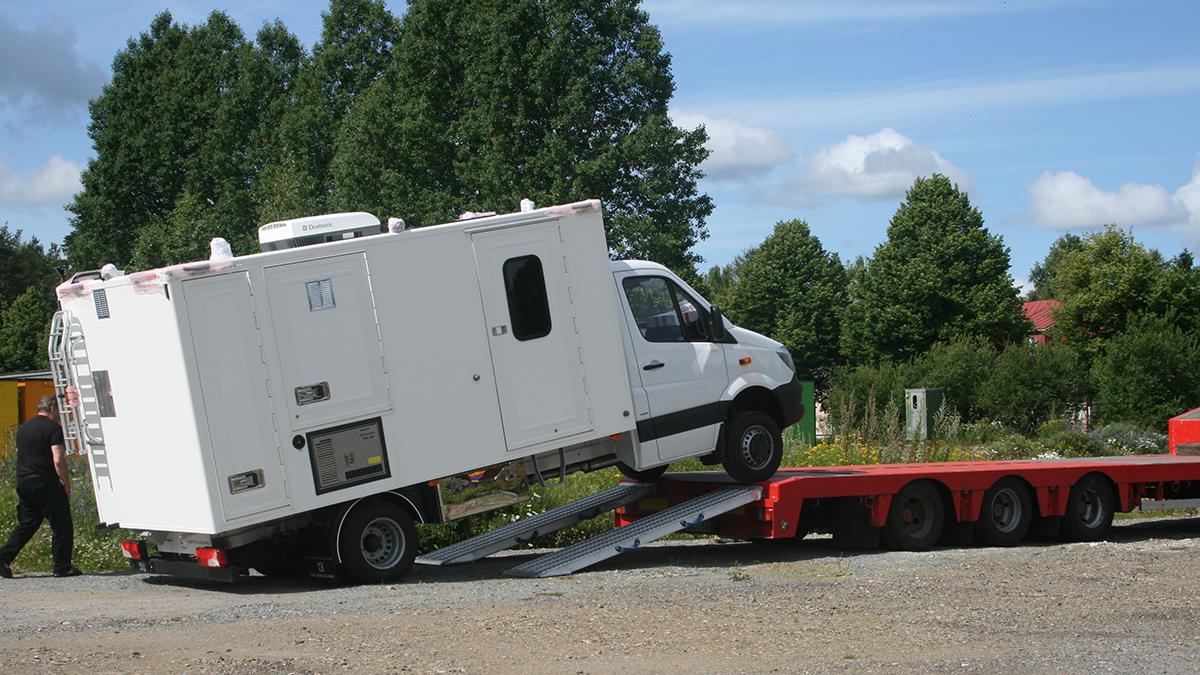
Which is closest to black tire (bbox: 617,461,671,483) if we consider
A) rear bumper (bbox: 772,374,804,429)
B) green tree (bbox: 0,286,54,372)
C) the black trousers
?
rear bumper (bbox: 772,374,804,429)

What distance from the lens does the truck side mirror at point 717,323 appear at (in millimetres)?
13375

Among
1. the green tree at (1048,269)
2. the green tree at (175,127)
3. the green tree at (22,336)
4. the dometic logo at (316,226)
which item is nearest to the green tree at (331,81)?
the green tree at (175,127)

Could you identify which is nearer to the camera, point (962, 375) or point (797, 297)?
point (962, 375)

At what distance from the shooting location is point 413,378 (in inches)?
462

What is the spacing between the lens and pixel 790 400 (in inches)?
544

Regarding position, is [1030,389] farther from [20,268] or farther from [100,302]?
[20,268]

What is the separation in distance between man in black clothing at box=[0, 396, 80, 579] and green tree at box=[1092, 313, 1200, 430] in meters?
29.6

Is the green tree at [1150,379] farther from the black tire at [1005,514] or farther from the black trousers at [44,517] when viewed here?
the black trousers at [44,517]

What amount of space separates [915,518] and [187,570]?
745 centimetres

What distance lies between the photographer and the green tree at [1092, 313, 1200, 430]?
35969 millimetres

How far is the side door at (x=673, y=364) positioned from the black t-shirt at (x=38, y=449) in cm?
565

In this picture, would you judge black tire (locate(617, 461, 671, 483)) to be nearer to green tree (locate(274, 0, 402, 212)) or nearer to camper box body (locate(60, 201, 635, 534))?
camper box body (locate(60, 201, 635, 534))

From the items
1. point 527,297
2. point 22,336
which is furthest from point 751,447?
point 22,336

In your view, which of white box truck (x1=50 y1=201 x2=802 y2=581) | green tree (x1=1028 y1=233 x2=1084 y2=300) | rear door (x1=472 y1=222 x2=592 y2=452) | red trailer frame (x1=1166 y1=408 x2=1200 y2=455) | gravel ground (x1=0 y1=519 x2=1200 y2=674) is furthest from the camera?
green tree (x1=1028 y1=233 x2=1084 y2=300)
